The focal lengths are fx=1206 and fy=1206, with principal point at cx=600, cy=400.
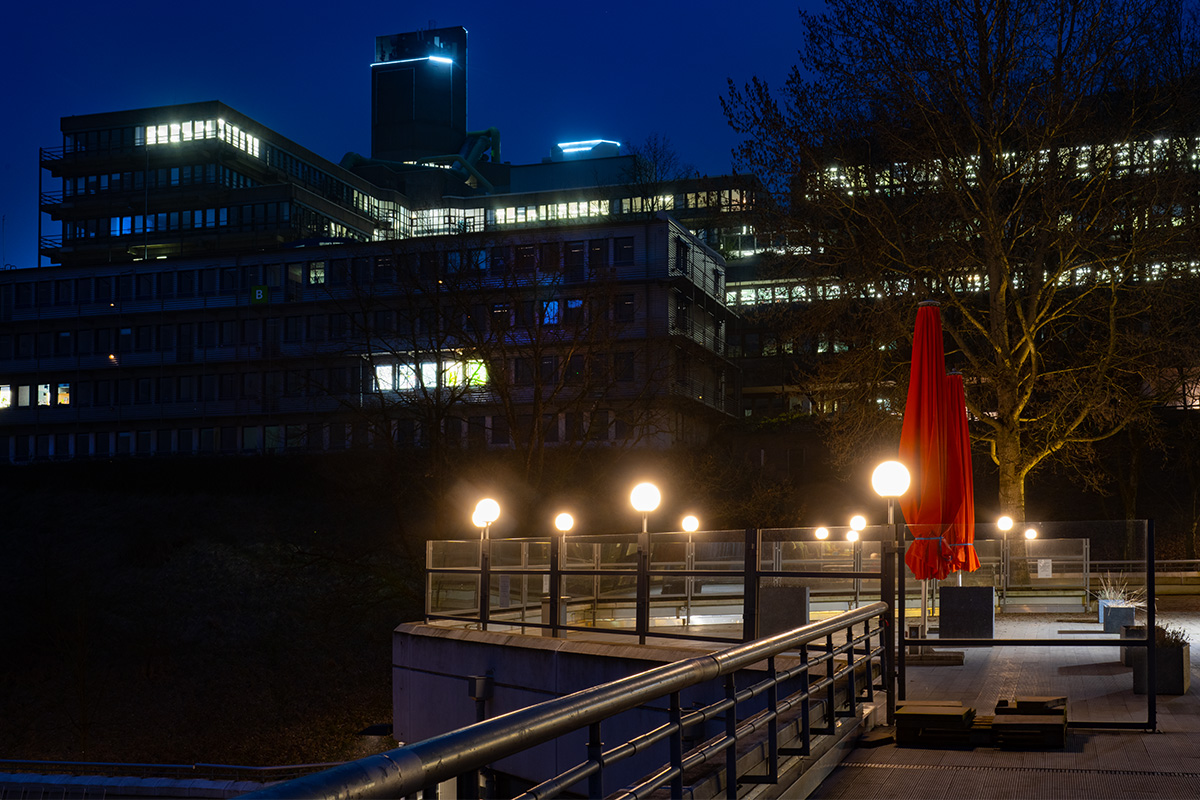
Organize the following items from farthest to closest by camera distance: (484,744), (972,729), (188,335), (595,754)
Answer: (188,335)
(972,729)
(595,754)
(484,744)

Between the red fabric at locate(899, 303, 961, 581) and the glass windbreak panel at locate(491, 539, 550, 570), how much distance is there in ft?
22.5

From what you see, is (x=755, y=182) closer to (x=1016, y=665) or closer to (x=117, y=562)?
(x=1016, y=665)

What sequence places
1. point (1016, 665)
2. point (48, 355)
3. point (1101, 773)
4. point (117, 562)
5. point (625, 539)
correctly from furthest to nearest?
point (48, 355) < point (117, 562) < point (625, 539) < point (1016, 665) < point (1101, 773)

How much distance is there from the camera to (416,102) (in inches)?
5591

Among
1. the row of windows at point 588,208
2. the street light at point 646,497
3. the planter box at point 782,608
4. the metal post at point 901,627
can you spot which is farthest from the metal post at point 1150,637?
the row of windows at point 588,208

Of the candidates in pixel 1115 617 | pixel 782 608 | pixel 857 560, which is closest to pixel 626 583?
pixel 782 608

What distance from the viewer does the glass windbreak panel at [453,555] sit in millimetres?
18719

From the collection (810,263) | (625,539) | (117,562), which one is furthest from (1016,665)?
(117,562)

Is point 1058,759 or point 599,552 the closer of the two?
point 1058,759

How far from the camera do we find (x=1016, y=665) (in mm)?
15641

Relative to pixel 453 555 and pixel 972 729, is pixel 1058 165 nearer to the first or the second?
pixel 453 555

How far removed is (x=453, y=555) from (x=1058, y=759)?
11.4 meters

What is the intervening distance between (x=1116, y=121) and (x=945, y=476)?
56.6 feet

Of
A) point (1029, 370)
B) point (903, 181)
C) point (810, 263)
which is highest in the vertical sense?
point (903, 181)
